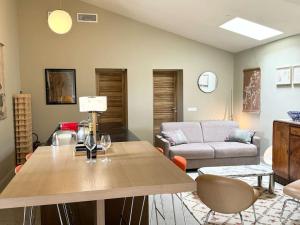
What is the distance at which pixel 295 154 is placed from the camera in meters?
4.18

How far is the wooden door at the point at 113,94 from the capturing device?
6.93 metres

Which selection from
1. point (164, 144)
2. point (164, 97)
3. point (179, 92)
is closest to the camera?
point (164, 144)

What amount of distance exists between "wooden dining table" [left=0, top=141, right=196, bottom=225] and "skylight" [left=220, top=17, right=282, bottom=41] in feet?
12.2

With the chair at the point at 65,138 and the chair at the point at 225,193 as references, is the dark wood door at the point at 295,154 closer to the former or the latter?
the chair at the point at 225,193

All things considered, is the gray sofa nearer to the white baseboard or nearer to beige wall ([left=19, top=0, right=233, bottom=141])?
beige wall ([left=19, top=0, right=233, bottom=141])

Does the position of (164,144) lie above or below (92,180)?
below

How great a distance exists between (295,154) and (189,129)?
7.66 feet

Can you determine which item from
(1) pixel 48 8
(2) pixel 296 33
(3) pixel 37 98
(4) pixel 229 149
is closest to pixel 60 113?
(3) pixel 37 98

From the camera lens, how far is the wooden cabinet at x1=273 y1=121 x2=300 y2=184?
415 cm

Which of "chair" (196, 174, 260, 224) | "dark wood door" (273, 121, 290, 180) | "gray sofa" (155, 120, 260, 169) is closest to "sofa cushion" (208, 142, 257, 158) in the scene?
"gray sofa" (155, 120, 260, 169)

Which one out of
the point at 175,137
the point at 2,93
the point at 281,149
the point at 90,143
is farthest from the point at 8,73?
the point at 281,149

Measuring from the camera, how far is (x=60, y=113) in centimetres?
635

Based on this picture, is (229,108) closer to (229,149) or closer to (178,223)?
(229,149)

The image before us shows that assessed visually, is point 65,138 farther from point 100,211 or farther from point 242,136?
point 242,136
